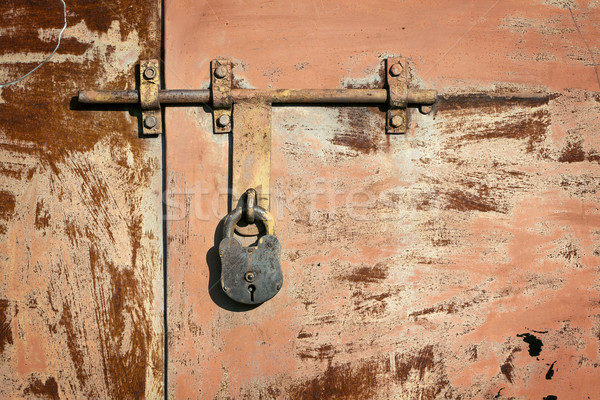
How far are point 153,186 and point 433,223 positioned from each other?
660mm

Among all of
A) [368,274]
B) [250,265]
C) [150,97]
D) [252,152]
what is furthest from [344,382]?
[150,97]

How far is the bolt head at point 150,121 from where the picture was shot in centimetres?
102

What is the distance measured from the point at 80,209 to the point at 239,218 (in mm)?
393

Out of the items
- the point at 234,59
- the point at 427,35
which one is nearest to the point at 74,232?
the point at 234,59

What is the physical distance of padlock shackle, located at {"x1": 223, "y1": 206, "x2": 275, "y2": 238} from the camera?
3.15 ft

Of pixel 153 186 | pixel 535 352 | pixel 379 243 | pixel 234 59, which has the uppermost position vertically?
pixel 234 59

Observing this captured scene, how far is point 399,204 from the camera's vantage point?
1040 millimetres

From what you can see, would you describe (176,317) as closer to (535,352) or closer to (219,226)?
(219,226)

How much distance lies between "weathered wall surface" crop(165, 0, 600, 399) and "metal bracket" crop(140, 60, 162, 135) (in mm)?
29

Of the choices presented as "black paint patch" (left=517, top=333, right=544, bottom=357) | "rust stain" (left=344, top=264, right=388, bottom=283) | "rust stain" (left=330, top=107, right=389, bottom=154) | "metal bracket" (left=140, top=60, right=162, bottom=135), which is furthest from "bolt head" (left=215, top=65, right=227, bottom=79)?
"black paint patch" (left=517, top=333, right=544, bottom=357)

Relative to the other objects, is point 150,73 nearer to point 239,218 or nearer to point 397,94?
point 239,218

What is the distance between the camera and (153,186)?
1042 millimetres

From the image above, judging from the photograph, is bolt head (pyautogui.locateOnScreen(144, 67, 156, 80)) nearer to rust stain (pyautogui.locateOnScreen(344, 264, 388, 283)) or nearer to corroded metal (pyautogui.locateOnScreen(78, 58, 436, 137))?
corroded metal (pyautogui.locateOnScreen(78, 58, 436, 137))

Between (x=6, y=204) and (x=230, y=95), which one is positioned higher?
(x=230, y=95)
